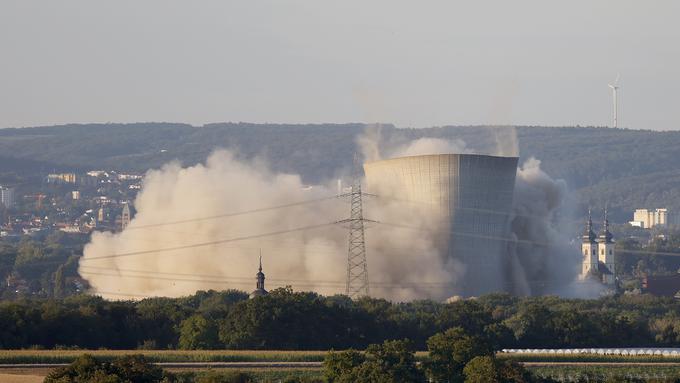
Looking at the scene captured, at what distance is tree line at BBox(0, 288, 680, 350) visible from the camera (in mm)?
64500

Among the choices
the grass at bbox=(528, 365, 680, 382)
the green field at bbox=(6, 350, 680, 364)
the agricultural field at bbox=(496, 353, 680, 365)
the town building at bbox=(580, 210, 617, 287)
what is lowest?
the grass at bbox=(528, 365, 680, 382)

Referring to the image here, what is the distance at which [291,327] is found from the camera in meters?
66.7

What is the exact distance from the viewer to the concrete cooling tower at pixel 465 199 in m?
105

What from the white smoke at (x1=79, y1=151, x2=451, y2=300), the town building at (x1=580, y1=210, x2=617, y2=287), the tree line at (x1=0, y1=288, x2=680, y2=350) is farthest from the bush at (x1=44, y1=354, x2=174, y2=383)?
the town building at (x1=580, y1=210, x2=617, y2=287)

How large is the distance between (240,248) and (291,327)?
39030 millimetres

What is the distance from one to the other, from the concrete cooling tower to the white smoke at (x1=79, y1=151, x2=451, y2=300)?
1.43m

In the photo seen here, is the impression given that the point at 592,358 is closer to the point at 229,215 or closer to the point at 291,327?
the point at 291,327

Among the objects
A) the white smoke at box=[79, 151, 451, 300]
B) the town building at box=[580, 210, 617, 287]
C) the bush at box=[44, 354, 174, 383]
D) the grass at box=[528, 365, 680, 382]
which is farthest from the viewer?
the town building at box=[580, 210, 617, 287]

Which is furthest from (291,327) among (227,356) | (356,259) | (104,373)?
(356,259)

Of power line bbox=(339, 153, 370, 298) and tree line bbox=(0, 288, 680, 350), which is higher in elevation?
power line bbox=(339, 153, 370, 298)

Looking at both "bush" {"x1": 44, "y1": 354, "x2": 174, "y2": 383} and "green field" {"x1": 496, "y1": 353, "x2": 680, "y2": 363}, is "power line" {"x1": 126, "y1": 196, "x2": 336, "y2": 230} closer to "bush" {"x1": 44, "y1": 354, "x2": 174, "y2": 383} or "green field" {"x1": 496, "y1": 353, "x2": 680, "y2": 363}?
"green field" {"x1": 496, "y1": 353, "x2": 680, "y2": 363}

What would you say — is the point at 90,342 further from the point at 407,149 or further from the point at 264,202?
the point at 407,149

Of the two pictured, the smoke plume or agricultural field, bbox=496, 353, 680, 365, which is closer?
agricultural field, bbox=496, 353, 680, 365

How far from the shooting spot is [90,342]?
211 feet
